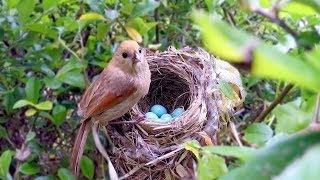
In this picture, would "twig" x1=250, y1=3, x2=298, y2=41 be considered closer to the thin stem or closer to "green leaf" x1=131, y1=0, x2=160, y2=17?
the thin stem

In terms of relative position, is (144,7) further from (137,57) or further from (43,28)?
(43,28)

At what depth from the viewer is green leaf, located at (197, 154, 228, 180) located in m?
0.60

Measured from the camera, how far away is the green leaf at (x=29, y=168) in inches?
78.2

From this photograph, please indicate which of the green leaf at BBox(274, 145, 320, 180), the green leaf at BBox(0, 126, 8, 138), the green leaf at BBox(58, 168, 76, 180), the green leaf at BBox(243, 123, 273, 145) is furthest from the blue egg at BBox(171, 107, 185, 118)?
the green leaf at BBox(274, 145, 320, 180)

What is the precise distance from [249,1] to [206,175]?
0.27m

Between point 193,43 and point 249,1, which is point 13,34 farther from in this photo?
point 249,1

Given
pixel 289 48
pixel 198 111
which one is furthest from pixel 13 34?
pixel 289 48

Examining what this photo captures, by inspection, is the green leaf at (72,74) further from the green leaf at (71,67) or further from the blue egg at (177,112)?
the blue egg at (177,112)

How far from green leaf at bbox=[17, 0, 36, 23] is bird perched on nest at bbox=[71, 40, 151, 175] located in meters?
0.30

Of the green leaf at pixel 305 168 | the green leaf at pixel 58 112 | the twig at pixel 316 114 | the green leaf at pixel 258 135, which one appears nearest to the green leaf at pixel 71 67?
the green leaf at pixel 58 112

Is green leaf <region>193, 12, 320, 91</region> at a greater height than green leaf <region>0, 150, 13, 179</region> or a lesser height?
greater

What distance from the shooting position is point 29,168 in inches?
79.1

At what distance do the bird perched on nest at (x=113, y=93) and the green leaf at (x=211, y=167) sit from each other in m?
1.33

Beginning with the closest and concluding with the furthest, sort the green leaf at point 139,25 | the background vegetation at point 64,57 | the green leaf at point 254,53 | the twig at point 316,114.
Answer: the green leaf at point 254,53 < the twig at point 316,114 < the background vegetation at point 64,57 < the green leaf at point 139,25
